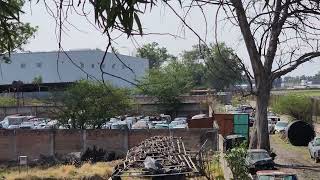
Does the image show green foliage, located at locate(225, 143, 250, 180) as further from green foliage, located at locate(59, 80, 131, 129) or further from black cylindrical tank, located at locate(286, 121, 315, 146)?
green foliage, located at locate(59, 80, 131, 129)

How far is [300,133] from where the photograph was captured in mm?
40219

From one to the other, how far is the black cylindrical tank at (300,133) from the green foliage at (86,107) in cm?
1657

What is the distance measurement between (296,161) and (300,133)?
29.2ft

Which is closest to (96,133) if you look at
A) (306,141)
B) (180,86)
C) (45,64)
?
(306,141)

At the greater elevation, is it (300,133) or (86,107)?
(86,107)

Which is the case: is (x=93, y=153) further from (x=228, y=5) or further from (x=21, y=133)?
(x=228, y=5)

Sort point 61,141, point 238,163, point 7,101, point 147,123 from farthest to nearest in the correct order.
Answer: point 7,101 < point 147,123 < point 61,141 < point 238,163

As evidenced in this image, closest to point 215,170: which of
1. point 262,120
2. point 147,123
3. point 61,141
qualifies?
point 262,120

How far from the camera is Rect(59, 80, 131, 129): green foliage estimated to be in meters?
50.0

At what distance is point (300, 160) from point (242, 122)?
25.8 ft

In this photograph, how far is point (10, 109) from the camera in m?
72.9

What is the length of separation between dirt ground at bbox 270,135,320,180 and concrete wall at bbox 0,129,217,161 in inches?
363

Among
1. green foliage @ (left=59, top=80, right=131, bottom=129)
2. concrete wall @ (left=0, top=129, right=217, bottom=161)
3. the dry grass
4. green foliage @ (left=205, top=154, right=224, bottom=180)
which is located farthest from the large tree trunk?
green foliage @ (left=59, top=80, right=131, bottom=129)

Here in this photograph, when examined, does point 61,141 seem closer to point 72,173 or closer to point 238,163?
point 72,173
